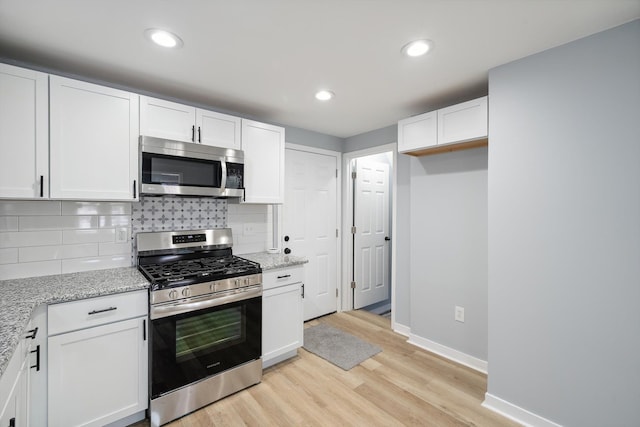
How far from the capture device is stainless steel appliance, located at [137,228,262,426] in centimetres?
188

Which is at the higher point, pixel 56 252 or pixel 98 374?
pixel 56 252

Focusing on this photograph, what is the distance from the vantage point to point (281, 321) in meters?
2.59

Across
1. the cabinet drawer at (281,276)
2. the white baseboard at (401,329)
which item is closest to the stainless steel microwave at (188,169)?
the cabinet drawer at (281,276)

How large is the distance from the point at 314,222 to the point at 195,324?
1.99 meters

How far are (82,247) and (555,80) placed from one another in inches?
133

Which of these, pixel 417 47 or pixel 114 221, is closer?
pixel 417 47

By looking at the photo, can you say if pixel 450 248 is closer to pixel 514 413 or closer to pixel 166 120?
pixel 514 413

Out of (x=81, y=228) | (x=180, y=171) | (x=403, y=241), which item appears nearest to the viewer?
(x=81, y=228)

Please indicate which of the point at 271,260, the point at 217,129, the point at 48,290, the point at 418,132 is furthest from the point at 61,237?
Answer: the point at 418,132

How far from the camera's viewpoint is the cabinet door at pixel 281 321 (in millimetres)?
2492

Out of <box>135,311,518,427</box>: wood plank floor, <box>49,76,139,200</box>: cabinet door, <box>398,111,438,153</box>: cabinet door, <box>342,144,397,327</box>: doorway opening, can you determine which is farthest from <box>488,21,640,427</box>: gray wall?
<box>49,76,139,200</box>: cabinet door

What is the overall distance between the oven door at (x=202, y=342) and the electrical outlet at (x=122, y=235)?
32.4 inches

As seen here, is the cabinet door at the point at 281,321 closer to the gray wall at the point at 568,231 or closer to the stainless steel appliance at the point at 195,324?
the stainless steel appliance at the point at 195,324

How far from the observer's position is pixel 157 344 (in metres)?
1.87
